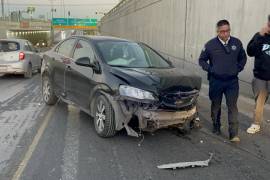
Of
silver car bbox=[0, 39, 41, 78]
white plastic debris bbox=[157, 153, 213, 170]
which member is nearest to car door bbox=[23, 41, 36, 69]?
silver car bbox=[0, 39, 41, 78]

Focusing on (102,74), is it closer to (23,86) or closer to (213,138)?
(213,138)

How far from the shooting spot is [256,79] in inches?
249

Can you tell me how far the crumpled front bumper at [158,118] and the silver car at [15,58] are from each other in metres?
9.90

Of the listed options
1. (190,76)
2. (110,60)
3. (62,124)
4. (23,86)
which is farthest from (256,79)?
(23,86)

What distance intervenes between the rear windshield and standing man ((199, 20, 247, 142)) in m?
10.2

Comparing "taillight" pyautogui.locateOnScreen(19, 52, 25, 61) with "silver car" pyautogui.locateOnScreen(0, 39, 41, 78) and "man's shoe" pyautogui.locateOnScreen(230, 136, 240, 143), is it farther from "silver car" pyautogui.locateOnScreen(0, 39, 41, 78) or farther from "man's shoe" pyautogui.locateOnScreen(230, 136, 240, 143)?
"man's shoe" pyautogui.locateOnScreen(230, 136, 240, 143)

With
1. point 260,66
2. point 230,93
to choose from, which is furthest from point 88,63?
point 260,66

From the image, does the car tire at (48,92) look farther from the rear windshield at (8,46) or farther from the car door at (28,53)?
the car door at (28,53)

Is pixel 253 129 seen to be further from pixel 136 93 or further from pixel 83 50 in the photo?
pixel 83 50

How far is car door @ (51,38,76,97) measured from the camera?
760 cm

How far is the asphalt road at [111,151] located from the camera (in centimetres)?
454

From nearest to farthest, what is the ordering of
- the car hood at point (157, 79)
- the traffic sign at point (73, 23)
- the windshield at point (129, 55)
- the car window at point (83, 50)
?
the car hood at point (157, 79) < the windshield at point (129, 55) < the car window at point (83, 50) < the traffic sign at point (73, 23)

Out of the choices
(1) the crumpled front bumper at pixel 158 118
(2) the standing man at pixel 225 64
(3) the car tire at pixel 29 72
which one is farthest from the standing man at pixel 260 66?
(3) the car tire at pixel 29 72

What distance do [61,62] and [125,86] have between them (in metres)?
2.63
